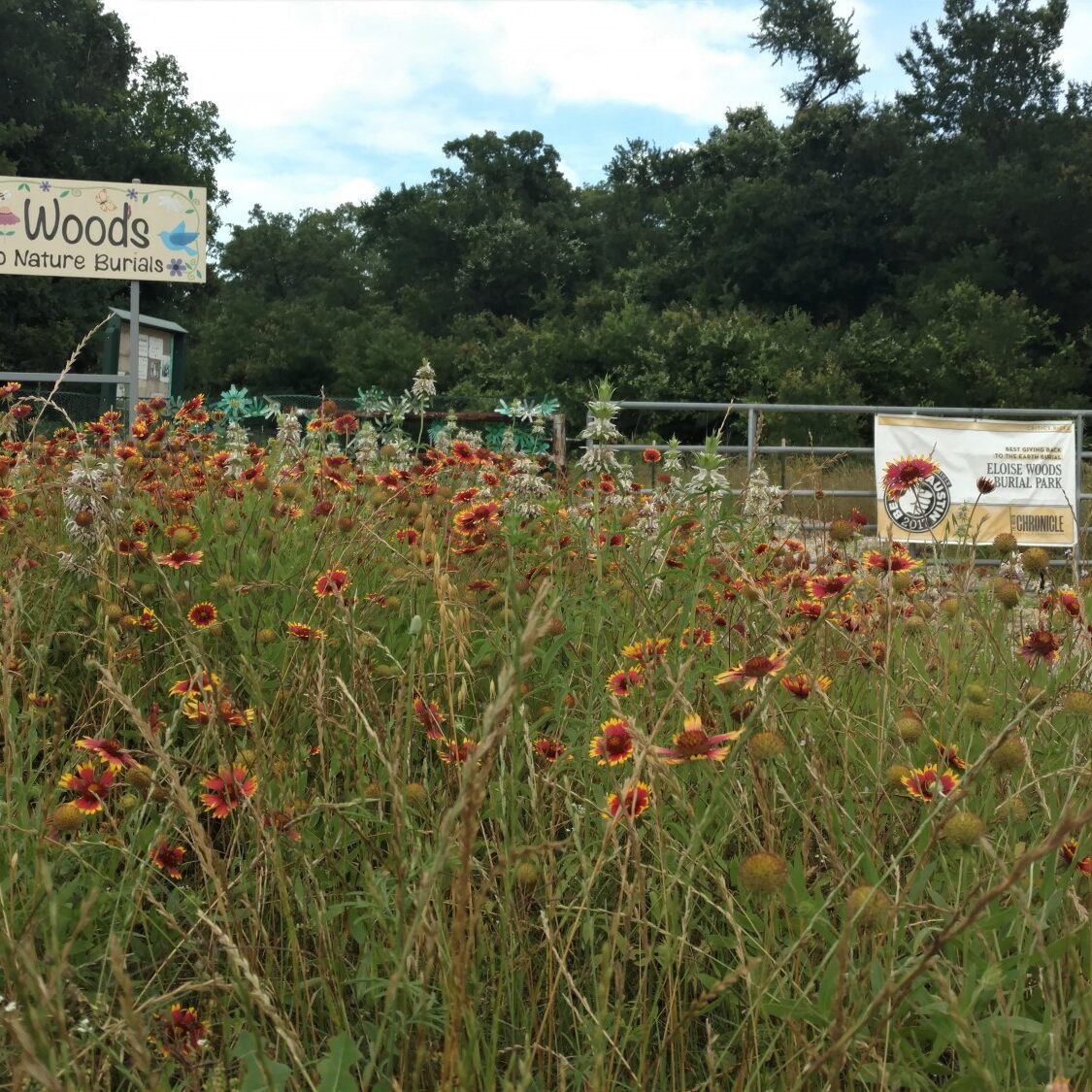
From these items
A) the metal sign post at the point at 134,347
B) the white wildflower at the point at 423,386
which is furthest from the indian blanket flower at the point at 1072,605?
the metal sign post at the point at 134,347

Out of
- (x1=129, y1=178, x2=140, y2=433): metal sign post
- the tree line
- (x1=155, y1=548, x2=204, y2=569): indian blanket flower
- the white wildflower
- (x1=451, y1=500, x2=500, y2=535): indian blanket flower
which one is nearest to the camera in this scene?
(x1=155, y1=548, x2=204, y2=569): indian blanket flower

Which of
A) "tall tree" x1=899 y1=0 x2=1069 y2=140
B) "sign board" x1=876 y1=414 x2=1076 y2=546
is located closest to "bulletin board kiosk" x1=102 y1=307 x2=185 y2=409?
"sign board" x1=876 y1=414 x2=1076 y2=546

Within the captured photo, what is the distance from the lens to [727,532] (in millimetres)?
2535

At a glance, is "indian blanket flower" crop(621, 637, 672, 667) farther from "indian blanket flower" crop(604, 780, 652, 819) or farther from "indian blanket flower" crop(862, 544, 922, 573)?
"indian blanket flower" crop(862, 544, 922, 573)

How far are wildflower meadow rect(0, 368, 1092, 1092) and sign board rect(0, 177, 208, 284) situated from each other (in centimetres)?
465

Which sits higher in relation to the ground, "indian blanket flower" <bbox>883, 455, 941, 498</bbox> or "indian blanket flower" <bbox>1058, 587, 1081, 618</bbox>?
"indian blanket flower" <bbox>883, 455, 941, 498</bbox>

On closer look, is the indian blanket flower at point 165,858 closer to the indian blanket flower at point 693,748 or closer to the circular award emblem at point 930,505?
the indian blanket flower at point 693,748

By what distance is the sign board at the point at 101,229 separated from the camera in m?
7.14

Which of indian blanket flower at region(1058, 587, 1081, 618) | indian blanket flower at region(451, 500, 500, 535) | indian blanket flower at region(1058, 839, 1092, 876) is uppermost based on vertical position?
indian blanket flower at region(451, 500, 500, 535)

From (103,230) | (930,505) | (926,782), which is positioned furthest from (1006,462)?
(926,782)

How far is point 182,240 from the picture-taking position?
7.26 meters

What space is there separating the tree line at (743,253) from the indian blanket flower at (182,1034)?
19.7 m

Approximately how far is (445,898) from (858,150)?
35.1 meters

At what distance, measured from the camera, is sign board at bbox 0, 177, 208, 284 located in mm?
7145
